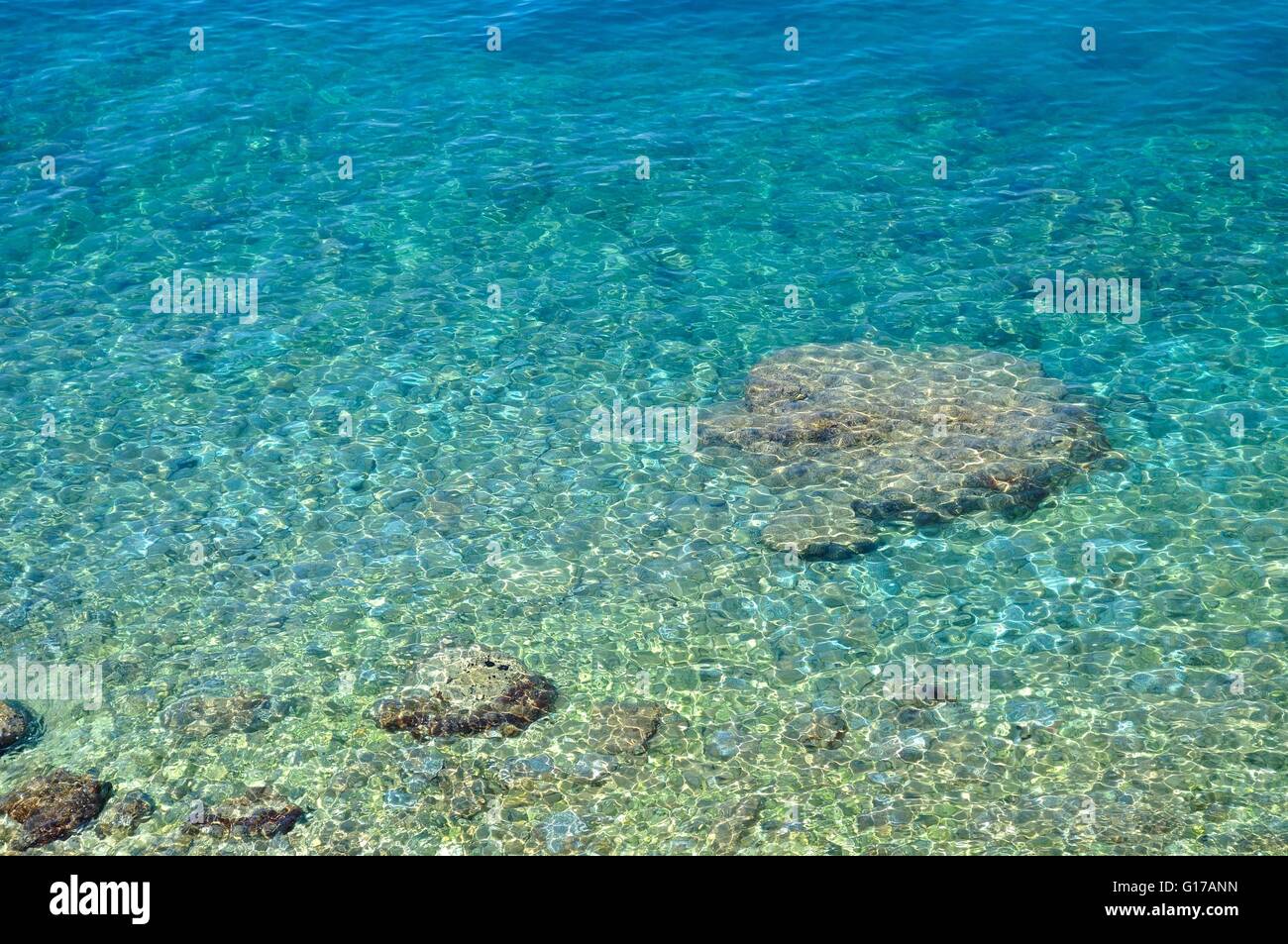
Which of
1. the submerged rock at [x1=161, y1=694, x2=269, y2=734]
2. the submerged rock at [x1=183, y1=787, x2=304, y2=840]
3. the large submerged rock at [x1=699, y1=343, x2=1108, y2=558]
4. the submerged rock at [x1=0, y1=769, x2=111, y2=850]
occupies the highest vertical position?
the large submerged rock at [x1=699, y1=343, x2=1108, y2=558]

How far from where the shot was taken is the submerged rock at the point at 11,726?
56.3 feet

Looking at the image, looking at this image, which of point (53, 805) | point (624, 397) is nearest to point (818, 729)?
point (624, 397)

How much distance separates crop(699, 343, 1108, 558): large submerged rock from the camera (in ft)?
69.0

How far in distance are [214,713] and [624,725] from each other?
5.89 m

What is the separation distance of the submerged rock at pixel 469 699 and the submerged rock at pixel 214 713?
1764 mm

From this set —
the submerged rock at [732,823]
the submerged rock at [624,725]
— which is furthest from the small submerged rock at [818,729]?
the submerged rock at [624,725]

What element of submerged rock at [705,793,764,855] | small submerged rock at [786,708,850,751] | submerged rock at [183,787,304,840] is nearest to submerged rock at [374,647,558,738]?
submerged rock at [183,787,304,840]

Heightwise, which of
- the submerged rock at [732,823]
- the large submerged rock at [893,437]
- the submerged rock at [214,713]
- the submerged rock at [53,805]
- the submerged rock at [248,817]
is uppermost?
the large submerged rock at [893,437]

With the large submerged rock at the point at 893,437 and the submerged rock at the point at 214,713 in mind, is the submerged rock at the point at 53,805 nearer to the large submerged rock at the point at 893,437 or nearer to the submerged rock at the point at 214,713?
the submerged rock at the point at 214,713

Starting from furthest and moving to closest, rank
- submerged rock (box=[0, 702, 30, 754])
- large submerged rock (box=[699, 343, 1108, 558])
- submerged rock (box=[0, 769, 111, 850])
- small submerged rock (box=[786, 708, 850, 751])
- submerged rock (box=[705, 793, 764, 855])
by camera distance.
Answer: large submerged rock (box=[699, 343, 1108, 558]), submerged rock (box=[0, 702, 30, 754]), small submerged rock (box=[786, 708, 850, 751]), submerged rock (box=[0, 769, 111, 850]), submerged rock (box=[705, 793, 764, 855])

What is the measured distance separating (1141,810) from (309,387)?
16.8 meters

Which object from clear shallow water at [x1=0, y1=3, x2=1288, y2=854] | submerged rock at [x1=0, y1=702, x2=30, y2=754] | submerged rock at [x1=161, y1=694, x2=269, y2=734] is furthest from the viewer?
submerged rock at [x1=161, y1=694, x2=269, y2=734]

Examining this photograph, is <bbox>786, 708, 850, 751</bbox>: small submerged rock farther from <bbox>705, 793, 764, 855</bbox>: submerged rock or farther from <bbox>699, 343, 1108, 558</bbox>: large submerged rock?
<bbox>699, 343, 1108, 558</bbox>: large submerged rock

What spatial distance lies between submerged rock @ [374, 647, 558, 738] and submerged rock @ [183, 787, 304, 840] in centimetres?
187
